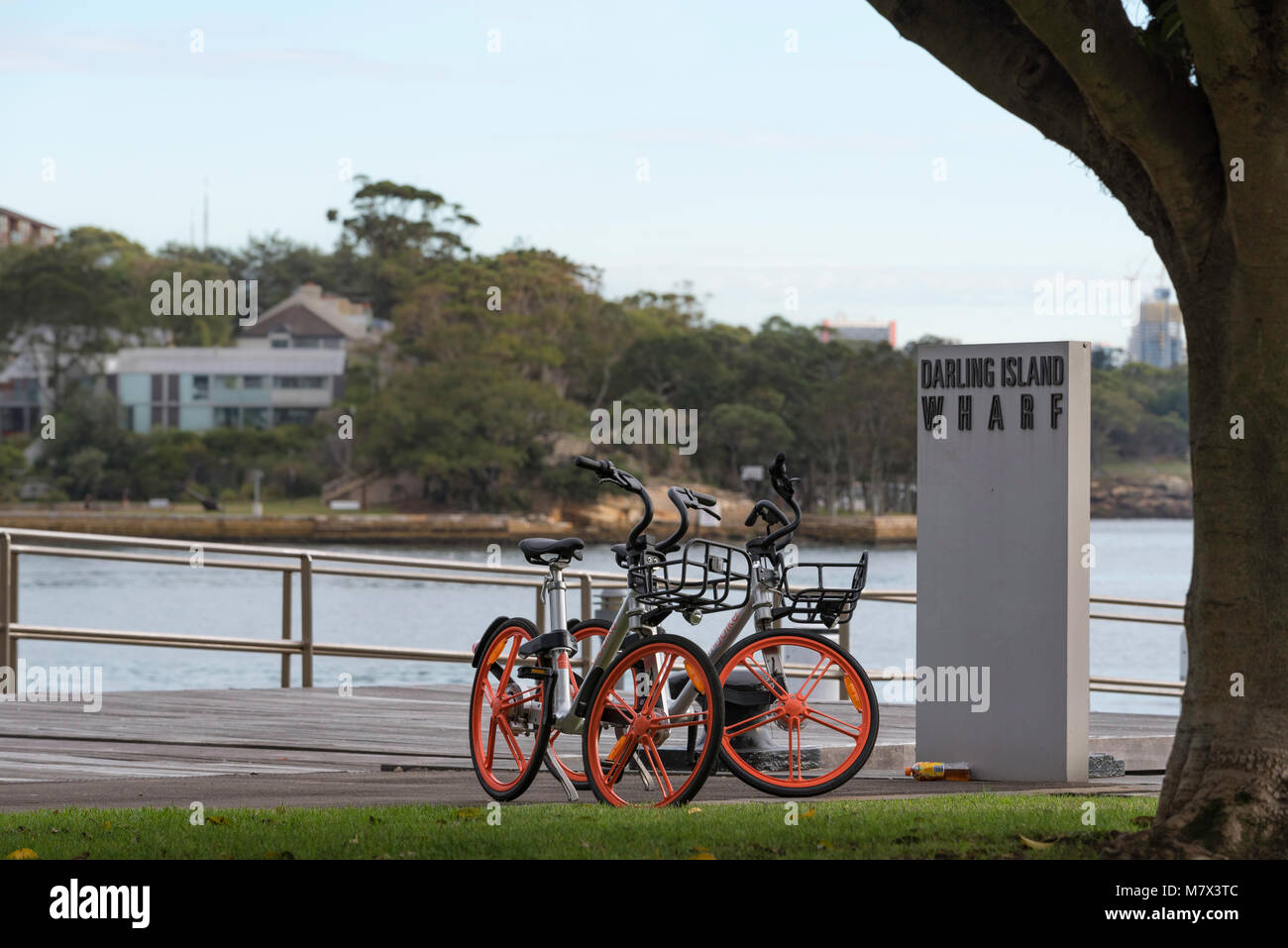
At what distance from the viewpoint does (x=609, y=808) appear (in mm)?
6465

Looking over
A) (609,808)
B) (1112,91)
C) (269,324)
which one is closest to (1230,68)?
(1112,91)

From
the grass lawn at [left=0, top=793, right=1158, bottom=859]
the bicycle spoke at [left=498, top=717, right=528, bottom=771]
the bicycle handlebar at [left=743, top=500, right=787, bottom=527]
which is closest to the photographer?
the grass lawn at [left=0, top=793, right=1158, bottom=859]

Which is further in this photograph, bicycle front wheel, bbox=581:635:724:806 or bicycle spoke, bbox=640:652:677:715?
bicycle spoke, bbox=640:652:677:715

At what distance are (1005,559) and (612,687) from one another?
2.25m

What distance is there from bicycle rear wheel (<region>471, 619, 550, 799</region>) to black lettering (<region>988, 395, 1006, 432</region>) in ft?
7.60

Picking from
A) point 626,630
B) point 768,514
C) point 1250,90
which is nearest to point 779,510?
point 768,514

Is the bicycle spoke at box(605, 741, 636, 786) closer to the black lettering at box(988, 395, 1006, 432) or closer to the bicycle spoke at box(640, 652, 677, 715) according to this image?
the bicycle spoke at box(640, 652, 677, 715)

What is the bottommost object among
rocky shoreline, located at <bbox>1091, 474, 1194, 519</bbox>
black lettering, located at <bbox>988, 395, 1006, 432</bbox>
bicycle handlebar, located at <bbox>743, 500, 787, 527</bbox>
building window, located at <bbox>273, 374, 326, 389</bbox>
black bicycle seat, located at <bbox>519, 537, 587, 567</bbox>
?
rocky shoreline, located at <bbox>1091, 474, 1194, 519</bbox>

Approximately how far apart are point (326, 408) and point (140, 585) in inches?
892

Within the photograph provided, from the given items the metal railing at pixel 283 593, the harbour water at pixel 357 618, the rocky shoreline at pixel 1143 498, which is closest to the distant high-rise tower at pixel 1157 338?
the rocky shoreline at pixel 1143 498

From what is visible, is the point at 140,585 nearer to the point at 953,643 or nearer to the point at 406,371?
the point at 406,371

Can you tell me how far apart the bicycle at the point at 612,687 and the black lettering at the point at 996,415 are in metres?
1.69

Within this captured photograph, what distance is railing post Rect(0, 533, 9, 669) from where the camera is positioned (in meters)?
11.3

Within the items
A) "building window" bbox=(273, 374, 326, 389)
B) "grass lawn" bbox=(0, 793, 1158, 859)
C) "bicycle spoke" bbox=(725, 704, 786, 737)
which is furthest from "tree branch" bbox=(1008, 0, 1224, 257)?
"building window" bbox=(273, 374, 326, 389)
